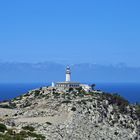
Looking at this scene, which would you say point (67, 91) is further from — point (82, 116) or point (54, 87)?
point (82, 116)

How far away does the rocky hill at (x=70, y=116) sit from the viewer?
216 feet

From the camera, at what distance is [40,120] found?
→ 7281 centimetres

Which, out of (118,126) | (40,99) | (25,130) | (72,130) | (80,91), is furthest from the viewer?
(80,91)

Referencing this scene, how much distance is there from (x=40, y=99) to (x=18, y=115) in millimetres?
10757

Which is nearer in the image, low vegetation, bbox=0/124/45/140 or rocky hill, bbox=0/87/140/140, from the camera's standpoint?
low vegetation, bbox=0/124/45/140

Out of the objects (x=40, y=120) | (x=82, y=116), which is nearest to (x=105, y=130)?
(x=82, y=116)

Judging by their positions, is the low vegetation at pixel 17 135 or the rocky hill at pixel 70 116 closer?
the low vegetation at pixel 17 135

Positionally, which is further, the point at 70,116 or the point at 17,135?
the point at 70,116

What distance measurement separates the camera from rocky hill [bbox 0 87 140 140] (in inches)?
2586

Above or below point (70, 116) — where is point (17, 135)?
below

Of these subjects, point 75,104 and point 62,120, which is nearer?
point 62,120

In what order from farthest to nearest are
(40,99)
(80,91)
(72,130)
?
(80,91)
(40,99)
(72,130)

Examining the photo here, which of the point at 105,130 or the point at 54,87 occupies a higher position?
the point at 54,87

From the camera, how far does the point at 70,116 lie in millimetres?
76875
